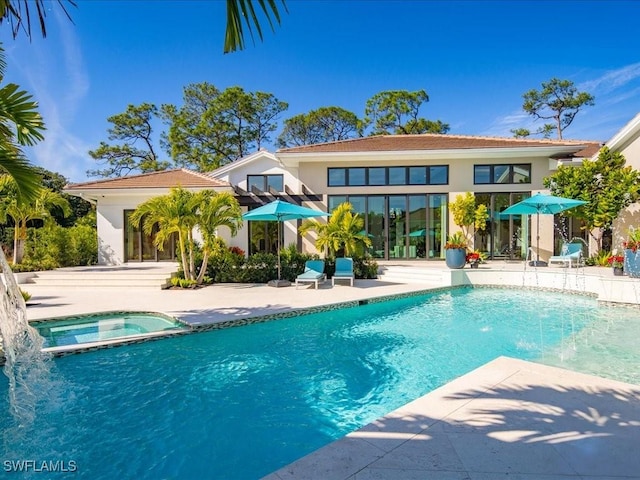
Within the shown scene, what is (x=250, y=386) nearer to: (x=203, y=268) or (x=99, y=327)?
(x=99, y=327)

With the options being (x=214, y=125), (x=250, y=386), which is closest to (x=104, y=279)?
(x=250, y=386)

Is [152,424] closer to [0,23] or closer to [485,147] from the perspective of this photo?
[0,23]

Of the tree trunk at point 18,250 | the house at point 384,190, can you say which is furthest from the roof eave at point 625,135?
the tree trunk at point 18,250

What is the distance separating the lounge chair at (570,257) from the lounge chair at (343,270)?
8447mm

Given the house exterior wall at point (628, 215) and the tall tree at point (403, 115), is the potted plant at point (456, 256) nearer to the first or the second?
the house exterior wall at point (628, 215)

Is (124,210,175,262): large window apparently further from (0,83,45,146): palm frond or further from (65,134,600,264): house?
(0,83,45,146): palm frond

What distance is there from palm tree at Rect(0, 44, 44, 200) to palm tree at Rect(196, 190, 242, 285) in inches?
312

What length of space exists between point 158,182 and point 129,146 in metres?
17.7

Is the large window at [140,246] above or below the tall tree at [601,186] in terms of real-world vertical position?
below

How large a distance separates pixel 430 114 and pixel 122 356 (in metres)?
33.6

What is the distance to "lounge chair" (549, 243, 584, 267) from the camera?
1403cm

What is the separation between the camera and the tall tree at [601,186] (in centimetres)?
1378

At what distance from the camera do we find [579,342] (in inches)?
265

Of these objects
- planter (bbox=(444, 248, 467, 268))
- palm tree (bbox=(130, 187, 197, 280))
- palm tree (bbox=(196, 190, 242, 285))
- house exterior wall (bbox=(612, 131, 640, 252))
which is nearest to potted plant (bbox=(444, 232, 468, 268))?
planter (bbox=(444, 248, 467, 268))
